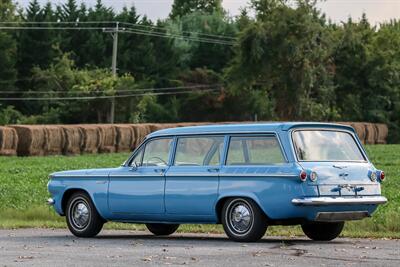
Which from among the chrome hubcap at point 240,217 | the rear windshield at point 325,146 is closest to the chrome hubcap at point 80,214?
the chrome hubcap at point 240,217

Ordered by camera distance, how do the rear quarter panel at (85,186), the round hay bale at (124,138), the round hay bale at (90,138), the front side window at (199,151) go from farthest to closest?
the round hay bale at (124,138) < the round hay bale at (90,138) < the rear quarter panel at (85,186) < the front side window at (199,151)

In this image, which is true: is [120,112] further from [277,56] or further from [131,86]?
[277,56]

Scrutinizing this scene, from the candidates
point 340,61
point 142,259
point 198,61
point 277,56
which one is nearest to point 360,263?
point 142,259

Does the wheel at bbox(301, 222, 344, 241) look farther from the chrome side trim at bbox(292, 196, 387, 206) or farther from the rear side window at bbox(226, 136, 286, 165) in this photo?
the rear side window at bbox(226, 136, 286, 165)

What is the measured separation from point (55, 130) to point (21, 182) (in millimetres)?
28619

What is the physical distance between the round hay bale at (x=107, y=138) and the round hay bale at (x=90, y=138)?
31 cm

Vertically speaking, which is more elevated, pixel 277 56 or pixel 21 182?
pixel 277 56

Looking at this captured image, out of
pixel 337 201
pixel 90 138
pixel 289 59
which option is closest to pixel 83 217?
pixel 337 201

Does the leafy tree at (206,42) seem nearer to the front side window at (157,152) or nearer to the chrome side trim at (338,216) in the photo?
the front side window at (157,152)

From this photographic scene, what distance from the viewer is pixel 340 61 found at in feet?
260

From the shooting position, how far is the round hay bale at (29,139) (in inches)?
2232

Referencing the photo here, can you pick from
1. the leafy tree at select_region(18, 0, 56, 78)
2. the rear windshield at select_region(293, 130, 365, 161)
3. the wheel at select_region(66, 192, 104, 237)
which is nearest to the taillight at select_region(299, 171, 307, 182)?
the rear windshield at select_region(293, 130, 365, 161)

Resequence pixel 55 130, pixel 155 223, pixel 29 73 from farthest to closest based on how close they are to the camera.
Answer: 1. pixel 29 73
2. pixel 55 130
3. pixel 155 223

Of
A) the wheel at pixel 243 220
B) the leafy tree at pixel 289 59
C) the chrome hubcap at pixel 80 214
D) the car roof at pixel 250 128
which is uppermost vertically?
the leafy tree at pixel 289 59
